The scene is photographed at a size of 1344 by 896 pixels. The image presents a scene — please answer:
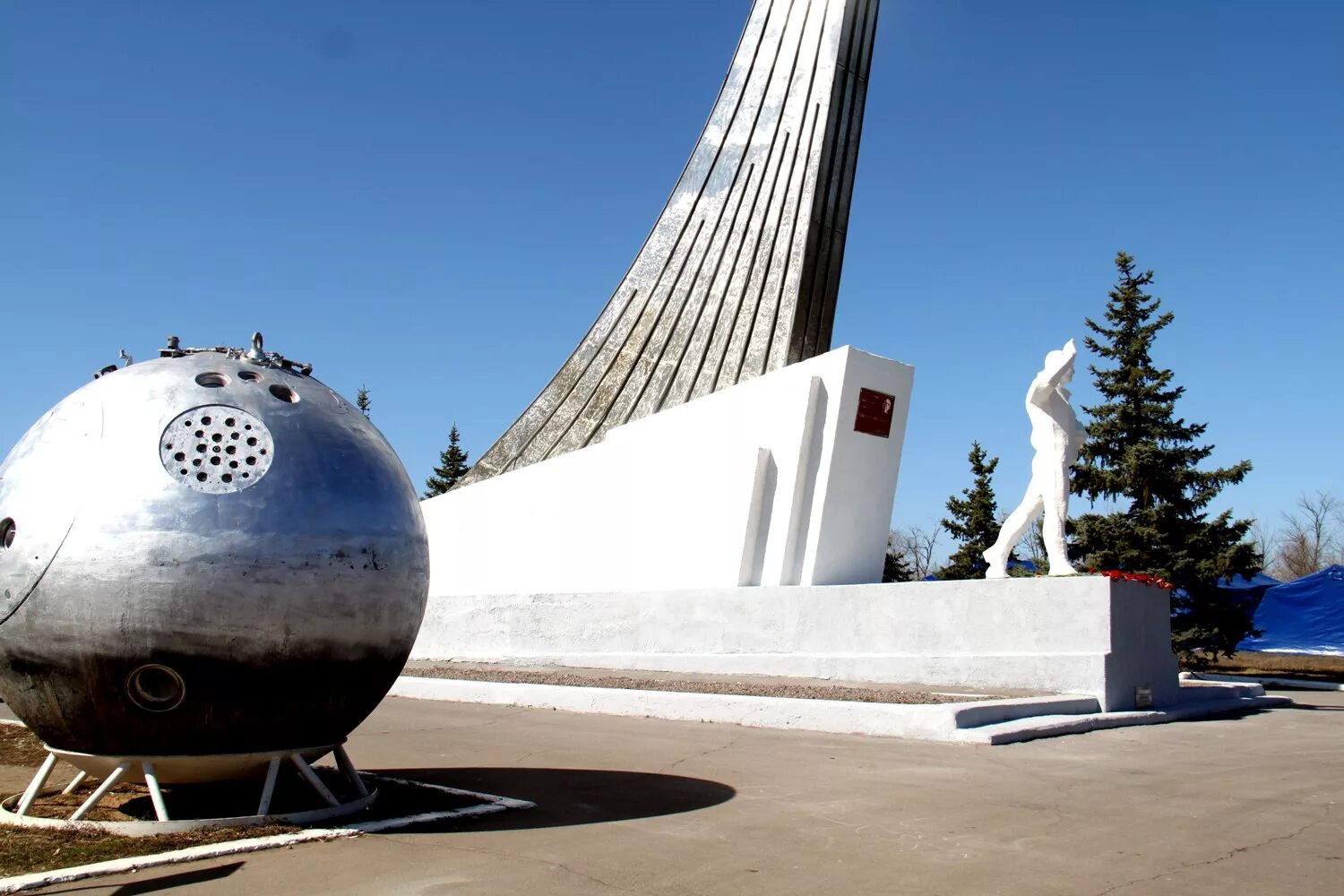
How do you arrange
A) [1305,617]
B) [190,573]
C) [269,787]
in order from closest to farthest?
[190,573]
[269,787]
[1305,617]

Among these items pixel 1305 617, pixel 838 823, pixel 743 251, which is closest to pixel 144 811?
pixel 838 823

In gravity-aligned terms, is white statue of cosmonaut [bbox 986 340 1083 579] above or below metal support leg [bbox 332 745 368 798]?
above

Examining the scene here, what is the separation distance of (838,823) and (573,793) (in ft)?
5.01

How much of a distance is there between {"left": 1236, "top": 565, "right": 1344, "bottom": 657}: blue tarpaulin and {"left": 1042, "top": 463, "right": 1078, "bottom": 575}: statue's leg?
21.0m

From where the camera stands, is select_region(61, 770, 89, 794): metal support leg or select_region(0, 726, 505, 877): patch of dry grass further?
select_region(61, 770, 89, 794): metal support leg

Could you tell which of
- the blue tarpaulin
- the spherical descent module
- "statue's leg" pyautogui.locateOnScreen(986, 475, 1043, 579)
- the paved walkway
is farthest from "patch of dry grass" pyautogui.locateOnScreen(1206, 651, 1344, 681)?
the spherical descent module

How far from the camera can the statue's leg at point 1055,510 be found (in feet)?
36.4

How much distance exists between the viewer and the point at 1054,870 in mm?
4023

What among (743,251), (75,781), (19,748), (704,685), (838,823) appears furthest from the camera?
(743,251)

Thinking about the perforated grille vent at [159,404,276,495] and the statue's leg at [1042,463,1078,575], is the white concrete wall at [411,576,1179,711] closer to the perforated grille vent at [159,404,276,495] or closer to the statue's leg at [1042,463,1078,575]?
the statue's leg at [1042,463,1078,575]

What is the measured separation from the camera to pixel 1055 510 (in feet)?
36.8

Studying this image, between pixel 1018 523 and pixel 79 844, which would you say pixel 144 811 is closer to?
pixel 79 844

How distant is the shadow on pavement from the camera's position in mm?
4902

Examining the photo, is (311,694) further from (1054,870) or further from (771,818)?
(1054,870)
